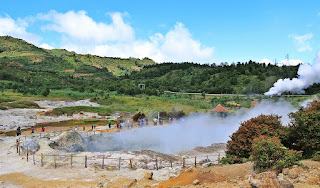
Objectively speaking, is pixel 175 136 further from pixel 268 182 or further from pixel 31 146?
pixel 268 182

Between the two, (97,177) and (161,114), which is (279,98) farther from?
(97,177)

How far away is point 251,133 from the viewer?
16.1m

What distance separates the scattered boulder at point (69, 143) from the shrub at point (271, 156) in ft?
56.3

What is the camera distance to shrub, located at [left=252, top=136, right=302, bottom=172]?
1178cm

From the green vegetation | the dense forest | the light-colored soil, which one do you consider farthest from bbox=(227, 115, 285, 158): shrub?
the dense forest

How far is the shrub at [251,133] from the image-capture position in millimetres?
15883

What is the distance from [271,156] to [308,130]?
4.00 meters

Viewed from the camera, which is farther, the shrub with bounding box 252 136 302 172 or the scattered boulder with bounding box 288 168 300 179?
the shrub with bounding box 252 136 302 172

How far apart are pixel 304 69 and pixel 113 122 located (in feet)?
94.8

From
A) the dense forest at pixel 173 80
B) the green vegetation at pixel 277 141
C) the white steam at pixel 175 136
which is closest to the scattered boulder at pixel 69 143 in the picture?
the white steam at pixel 175 136

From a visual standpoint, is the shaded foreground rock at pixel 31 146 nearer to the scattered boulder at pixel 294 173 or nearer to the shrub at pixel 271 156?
the shrub at pixel 271 156

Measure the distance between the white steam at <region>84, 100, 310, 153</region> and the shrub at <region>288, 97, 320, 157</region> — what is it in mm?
11119

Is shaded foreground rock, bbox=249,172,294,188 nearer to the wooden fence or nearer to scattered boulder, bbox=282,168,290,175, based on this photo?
scattered boulder, bbox=282,168,290,175

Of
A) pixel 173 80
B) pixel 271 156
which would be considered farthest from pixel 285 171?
pixel 173 80
